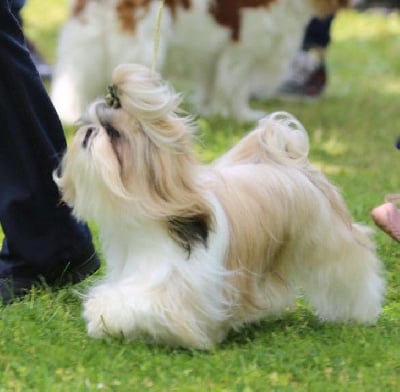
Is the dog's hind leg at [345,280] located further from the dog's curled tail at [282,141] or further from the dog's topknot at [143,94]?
the dog's topknot at [143,94]

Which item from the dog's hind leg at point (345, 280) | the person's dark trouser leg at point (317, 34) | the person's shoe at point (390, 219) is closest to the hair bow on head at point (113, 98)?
the dog's hind leg at point (345, 280)

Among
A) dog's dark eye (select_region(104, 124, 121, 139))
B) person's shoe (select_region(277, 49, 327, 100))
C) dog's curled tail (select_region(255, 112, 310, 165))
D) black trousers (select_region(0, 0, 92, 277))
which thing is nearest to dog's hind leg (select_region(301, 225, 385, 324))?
dog's curled tail (select_region(255, 112, 310, 165))

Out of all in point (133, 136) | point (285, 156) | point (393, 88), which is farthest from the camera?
point (393, 88)

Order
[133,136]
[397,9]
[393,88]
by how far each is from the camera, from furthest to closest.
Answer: [397,9]
[393,88]
[133,136]

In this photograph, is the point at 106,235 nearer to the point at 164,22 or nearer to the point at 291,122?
the point at 291,122

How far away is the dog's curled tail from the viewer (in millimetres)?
3838

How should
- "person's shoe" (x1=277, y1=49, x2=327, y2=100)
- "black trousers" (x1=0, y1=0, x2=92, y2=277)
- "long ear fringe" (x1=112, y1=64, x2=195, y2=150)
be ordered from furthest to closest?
"person's shoe" (x1=277, y1=49, x2=327, y2=100)
"black trousers" (x1=0, y1=0, x2=92, y2=277)
"long ear fringe" (x1=112, y1=64, x2=195, y2=150)

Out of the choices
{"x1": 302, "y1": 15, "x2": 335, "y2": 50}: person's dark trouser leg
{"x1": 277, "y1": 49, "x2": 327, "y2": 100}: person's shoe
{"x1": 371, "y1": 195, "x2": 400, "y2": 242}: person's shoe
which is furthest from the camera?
{"x1": 277, "y1": 49, "x2": 327, "y2": 100}: person's shoe

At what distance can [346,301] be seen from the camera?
12.9 ft

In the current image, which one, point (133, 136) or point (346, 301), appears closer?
point (133, 136)

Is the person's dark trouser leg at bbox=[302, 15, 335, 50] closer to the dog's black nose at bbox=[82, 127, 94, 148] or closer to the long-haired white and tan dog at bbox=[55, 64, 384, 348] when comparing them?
the long-haired white and tan dog at bbox=[55, 64, 384, 348]

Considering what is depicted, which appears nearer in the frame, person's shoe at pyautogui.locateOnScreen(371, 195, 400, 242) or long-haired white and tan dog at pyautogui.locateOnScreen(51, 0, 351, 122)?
person's shoe at pyautogui.locateOnScreen(371, 195, 400, 242)


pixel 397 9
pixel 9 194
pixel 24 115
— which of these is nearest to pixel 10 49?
pixel 24 115

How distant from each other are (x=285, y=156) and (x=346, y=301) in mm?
570
